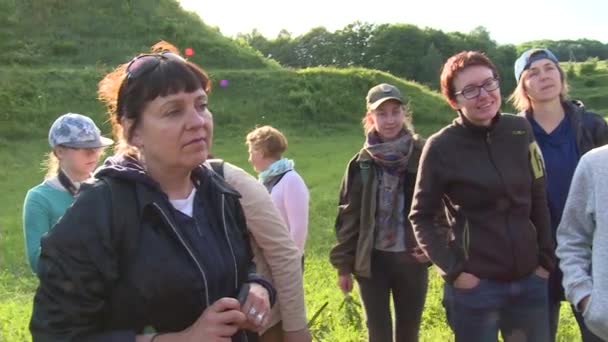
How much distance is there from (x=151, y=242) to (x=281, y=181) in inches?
96.6

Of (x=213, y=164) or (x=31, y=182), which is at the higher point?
(x=213, y=164)

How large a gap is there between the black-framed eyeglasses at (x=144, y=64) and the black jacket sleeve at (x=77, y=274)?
0.39 meters

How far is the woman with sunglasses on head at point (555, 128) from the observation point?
12.3ft

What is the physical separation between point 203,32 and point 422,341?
27236mm

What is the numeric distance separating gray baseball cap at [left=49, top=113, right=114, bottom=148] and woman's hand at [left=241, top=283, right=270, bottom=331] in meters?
2.09

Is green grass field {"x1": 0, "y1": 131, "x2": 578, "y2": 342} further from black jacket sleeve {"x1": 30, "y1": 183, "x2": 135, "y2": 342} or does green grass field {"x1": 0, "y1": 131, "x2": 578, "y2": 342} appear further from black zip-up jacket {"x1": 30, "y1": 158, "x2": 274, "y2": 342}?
black jacket sleeve {"x1": 30, "y1": 183, "x2": 135, "y2": 342}

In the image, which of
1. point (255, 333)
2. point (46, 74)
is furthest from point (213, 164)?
Result: point (46, 74)

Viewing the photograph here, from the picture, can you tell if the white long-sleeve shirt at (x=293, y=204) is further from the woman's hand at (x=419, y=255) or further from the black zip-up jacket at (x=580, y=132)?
the black zip-up jacket at (x=580, y=132)

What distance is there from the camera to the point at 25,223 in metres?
3.95

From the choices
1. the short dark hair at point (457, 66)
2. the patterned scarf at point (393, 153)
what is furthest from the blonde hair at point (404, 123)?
the short dark hair at point (457, 66)

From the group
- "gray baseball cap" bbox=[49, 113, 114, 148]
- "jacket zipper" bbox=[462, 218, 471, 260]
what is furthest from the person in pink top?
"jacket zipper" bbox=[462, 218, 471, 260]

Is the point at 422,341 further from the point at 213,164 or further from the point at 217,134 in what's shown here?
the point at 217,134

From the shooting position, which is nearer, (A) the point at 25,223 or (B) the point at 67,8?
(A) the point at 25,223

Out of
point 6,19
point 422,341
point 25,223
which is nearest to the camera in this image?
point 25,223
